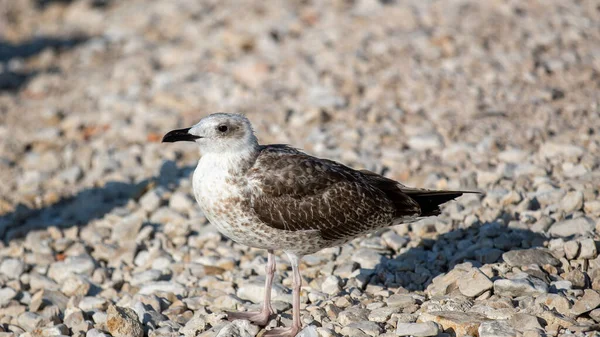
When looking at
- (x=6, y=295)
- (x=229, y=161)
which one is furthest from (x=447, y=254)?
(x=6, y=295)

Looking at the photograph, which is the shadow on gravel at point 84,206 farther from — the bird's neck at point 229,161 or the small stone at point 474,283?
the small stone at point 474,283

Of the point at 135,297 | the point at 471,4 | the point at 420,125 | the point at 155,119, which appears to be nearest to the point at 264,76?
the point at 155,119

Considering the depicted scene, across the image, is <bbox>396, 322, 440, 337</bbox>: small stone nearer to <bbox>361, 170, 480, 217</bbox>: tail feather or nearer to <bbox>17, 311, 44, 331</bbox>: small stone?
<bbox>361, 170, 480, 217</bbox>: tail feather

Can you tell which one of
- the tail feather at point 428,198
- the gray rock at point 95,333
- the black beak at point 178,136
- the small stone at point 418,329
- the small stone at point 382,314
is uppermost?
the black beak at point 178,136

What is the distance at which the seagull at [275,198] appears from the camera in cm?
626

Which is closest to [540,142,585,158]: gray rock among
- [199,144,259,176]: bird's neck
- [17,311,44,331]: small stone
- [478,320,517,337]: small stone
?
[478,320,517,337]: small stone

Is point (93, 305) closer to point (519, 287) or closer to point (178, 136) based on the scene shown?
point (178, 136)

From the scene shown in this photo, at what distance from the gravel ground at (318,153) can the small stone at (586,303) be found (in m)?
0.03

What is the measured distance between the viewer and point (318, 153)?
9.77m

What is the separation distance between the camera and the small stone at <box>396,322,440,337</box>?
5797 mm

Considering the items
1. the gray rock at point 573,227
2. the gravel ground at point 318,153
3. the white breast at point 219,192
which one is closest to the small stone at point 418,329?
the gravel ground at point 318,153

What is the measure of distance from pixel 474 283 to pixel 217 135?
2.30 metres

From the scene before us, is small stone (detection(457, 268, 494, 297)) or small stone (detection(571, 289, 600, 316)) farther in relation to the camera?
small stone (detection(457, 268, 494, 297))

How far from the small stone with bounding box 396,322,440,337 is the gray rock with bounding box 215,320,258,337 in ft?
3.82
